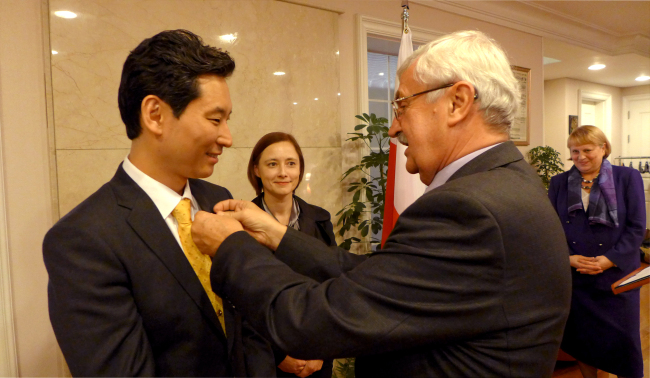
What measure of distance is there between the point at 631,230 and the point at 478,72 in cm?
252

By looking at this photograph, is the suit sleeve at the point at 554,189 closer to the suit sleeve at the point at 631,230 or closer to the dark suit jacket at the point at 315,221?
the suit sleeve at the point at 631,230

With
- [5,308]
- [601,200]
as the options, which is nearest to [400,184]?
[601,200]

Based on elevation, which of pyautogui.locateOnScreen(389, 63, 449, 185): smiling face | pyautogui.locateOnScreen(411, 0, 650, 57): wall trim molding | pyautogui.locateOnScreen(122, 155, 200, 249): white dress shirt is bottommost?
pyautogui.locateOnScreen(122, 155, 200, 249): white dress shirt

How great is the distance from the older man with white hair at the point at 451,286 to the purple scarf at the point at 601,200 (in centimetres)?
228

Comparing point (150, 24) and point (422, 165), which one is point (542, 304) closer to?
point (422, 165)

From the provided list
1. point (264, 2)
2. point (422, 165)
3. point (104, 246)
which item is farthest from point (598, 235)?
point (104, 246)

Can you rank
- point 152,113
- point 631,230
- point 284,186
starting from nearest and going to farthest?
point 152,113
point 284,186
point 631,230

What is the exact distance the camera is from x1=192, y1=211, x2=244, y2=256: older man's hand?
3.40 feet

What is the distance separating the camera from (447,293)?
0.84 m

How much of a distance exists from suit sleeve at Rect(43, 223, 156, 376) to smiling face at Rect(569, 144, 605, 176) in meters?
3.10

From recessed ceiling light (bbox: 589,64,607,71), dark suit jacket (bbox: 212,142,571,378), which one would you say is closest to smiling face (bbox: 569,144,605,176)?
dark suit jacket (bbox: 212,142,571,378)

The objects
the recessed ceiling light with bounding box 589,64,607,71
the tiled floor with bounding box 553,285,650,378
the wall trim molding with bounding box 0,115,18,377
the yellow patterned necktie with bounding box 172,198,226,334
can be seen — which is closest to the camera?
the yellow patterned necktie with bounding box 172,198,226,334

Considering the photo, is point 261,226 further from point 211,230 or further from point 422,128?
point 422,128

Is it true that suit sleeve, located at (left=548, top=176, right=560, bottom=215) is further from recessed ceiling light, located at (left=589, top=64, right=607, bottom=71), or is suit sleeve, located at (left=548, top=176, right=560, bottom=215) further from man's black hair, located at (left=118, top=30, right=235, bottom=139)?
recessed ceiling light, located at (left=589, top=64, right=607, bottom=71)
